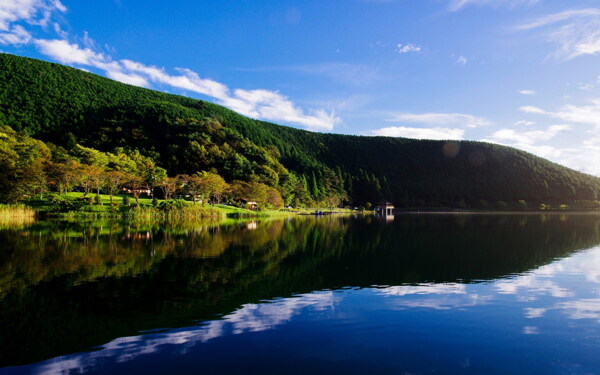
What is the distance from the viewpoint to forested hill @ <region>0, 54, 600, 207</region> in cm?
11562

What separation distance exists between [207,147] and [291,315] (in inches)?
4326

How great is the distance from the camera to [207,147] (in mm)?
116438

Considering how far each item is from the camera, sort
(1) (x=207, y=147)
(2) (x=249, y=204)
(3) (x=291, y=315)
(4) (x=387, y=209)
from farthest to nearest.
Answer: (4) (x=387, y=209) < (1) (x=207, y=147) < (2) (x=249, y=204) < (3) (x=291, y=315)

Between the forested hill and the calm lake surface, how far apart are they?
84336 mm

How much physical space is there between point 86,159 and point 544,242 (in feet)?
278

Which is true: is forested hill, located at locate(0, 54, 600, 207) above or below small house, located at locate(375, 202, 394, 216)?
above

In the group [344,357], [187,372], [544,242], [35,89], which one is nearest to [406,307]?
[344,357]

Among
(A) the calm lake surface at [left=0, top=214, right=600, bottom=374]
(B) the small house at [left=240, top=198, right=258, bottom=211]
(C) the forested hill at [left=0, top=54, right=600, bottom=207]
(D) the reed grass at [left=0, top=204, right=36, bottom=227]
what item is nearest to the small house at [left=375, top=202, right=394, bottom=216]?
(C) the forested hill at [left=0, top=54, right=600, bottom=207]

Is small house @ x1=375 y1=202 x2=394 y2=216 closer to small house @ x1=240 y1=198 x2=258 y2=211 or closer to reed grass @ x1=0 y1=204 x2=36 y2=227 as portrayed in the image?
small house @ x1=240 y1=198 x2=258 y2=211

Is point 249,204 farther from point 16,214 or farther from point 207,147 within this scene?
point 16,214

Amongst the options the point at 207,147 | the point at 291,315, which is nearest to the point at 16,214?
the point at 291,315

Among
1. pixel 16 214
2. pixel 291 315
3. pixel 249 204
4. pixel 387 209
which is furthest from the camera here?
pixel 387 209

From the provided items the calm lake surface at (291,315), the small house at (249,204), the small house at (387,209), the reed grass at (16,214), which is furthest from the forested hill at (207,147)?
the calm lake surface at (291,315)

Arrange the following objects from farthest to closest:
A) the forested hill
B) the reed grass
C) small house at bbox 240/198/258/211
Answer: the forested hill
small house at bbox 240/198/258/211
the reed grass
